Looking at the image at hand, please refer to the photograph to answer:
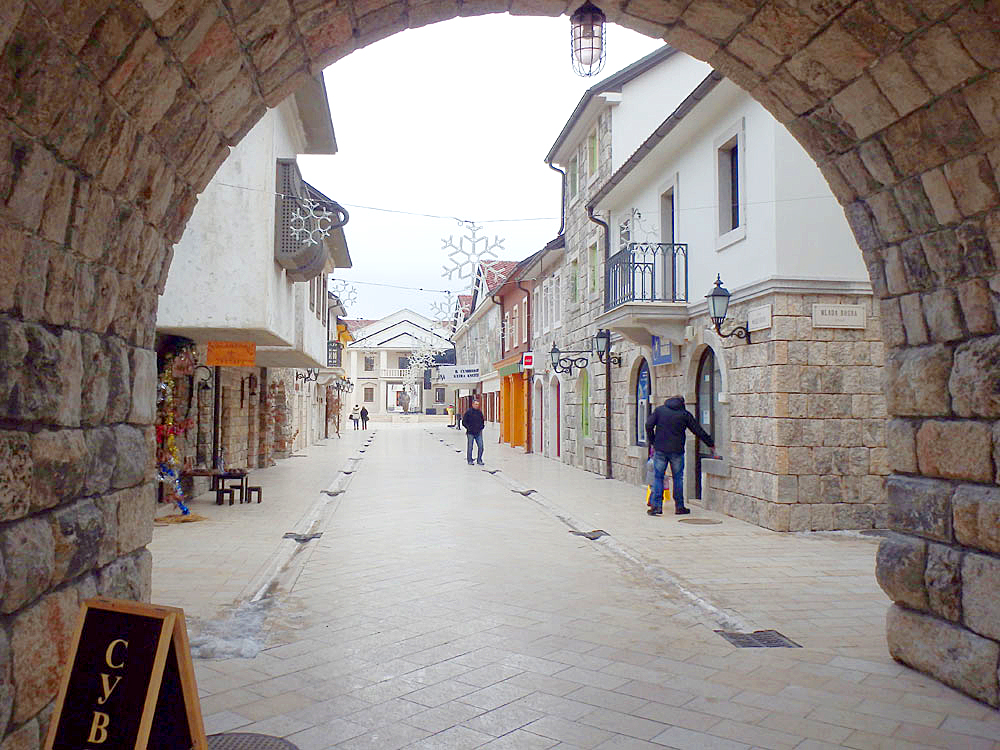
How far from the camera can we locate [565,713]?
3.95 meters

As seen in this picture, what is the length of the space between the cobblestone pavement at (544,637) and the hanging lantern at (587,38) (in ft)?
11.2

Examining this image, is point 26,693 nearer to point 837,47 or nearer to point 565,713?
point 565,713

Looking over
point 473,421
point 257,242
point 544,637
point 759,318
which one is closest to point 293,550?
point 257,242

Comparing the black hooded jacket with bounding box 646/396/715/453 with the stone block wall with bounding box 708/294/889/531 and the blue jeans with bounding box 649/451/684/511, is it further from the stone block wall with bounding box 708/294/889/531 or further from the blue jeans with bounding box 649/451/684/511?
the stone block wall with bounding box 708/294/889/531

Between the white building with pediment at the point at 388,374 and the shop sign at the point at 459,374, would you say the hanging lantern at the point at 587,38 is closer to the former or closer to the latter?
the shop sign at the point at 459,374

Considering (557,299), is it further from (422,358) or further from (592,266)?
(422,358)

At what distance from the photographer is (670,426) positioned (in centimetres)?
1089

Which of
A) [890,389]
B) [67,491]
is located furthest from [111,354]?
[890,389]

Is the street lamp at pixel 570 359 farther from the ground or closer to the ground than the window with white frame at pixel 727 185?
closer to the ground

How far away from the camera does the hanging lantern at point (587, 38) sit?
15.0 ft

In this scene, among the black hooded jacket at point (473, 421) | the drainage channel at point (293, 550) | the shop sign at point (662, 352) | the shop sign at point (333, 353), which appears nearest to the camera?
the drainage channel at point (293, 550)

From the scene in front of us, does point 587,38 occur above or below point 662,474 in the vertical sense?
above

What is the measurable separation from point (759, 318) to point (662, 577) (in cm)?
387

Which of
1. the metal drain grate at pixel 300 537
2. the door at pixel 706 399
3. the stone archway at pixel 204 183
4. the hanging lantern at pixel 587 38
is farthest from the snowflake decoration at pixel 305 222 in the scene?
the stone archway at pixel 204 183
